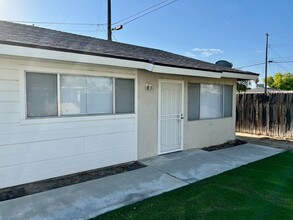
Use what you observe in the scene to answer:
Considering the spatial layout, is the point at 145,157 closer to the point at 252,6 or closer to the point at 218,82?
the point at 218,82

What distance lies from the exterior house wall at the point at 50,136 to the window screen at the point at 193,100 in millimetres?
2446

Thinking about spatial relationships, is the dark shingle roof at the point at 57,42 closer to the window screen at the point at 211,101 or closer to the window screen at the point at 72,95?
the window screen at the point at 72,95

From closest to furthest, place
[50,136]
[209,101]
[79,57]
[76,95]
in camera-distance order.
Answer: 1. [79,57]
2. [50,136]
3. [76,95]
4. [209,101]

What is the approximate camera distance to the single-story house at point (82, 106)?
4355 millimetres

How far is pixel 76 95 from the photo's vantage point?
5176mm

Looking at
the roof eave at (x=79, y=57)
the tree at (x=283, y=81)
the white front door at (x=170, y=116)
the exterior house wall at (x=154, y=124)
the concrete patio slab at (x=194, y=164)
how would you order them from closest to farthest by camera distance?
the roof eave at (x=79, y=57) < the concrete patio slab at (x=194, y=164) < the exterior house wall at (x=154, y=124) < the white front door at (x=170, y=116) < the tree at (x=283, y=81)

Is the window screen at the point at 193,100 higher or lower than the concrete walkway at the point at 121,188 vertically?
higher

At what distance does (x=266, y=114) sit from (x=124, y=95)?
26.0 feet

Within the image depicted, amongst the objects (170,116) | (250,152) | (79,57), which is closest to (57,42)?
(79,57)

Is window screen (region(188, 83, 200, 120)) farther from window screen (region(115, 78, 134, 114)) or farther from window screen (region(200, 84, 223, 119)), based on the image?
window screen (region(115, 78, 134, 114))

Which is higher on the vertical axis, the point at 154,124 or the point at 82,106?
the point at 82,106

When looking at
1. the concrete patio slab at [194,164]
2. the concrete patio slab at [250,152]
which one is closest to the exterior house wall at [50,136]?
the concrete patio slab at [194,164]

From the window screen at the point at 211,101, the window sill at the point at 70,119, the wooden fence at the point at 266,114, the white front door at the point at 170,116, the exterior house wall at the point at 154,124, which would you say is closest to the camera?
the window sill at the point at 70,119

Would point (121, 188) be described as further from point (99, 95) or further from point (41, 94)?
point (41, 94)
